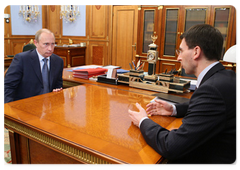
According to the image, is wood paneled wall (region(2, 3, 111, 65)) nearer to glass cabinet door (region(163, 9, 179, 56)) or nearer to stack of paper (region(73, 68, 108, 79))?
glass cabinet door (region(163, 9, 179, 56))

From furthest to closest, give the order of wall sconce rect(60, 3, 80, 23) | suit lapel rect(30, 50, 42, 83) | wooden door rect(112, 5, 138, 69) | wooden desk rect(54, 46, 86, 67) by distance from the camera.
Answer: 1. wall sconce rect(60, 3, 80, 23)
2. wooden desk rect(54, 46, 86, 67)
3. wooden door rect(112, 5, 138, 69)
4. suit lapel rect(30, 50, 42, 83)

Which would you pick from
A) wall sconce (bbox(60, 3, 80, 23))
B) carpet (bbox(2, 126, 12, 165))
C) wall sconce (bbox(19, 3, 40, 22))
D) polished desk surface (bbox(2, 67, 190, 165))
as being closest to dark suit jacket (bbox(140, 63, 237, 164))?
polished desk surface (bbox(2, 67, 190, 165))

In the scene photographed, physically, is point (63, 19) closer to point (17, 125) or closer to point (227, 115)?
point (17, 125)

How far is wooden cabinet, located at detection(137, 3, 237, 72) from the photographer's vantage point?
4.52 meters

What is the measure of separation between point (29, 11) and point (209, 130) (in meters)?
8.10

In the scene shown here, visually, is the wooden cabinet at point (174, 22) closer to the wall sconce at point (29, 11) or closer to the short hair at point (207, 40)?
the short hair at point (207, 40)

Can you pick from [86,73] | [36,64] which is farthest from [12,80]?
[86,73]

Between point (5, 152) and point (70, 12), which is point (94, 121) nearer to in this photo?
point (5, 152)

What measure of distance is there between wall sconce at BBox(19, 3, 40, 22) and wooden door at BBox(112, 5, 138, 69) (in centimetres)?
319

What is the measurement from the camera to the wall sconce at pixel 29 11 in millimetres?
7625

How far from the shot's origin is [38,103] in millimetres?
1723

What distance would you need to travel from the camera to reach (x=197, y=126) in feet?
3.14

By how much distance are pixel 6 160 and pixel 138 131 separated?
1.70 m

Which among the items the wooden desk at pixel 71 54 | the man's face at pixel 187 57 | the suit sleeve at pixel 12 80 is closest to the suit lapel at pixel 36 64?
the suit sleeve at pixel 12 80
